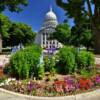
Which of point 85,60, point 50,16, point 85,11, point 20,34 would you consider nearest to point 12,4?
point 85,11

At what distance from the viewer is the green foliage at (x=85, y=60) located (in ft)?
42.3

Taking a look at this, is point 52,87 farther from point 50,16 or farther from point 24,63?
point 50,16

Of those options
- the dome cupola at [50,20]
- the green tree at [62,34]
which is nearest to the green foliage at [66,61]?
the green tree at [62,34]

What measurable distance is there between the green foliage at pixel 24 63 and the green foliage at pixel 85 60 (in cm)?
235

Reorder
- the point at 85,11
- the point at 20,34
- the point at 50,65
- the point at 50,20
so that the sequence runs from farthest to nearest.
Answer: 1. the point at 50,20
2. the point at 20,34
3. the point at 85,11
4. the point at 50,65

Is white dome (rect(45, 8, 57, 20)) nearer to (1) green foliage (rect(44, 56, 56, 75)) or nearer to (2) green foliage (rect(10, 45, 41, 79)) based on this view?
(1) green foliage (rect(44, 56, 56, 75))

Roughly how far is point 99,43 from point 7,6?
11054 millimetres

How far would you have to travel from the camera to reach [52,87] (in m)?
9.59

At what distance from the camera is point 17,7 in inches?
1421

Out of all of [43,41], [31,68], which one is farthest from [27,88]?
[43,41]

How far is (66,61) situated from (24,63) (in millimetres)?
2077

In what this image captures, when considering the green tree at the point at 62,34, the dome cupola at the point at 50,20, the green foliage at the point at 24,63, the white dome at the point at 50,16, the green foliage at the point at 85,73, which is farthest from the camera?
the white dome at the point at 50,16

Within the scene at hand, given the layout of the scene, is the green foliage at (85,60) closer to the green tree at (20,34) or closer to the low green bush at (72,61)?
the low green bush at (72,61)

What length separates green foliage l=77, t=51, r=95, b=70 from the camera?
12.9m
